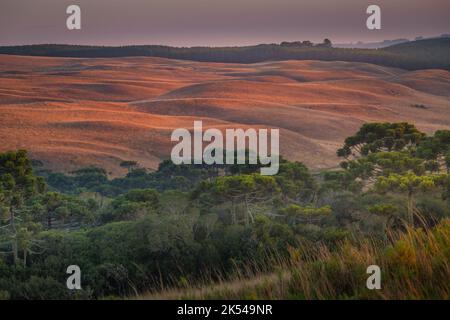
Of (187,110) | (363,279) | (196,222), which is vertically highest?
(363,279)

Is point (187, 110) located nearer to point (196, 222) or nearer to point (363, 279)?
point (196, 222)

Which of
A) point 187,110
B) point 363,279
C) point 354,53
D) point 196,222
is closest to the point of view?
point 363,279

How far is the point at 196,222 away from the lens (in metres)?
15.9

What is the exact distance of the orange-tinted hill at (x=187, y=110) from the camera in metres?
51.6

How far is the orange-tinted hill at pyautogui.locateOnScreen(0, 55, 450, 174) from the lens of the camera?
5159 cm

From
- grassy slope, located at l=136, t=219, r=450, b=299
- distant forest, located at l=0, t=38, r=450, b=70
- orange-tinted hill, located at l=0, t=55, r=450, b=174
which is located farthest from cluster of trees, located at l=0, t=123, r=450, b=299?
distant forest, located at l=0, t=38, r=450, b=70

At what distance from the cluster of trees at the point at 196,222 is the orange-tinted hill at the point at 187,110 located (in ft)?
76.0

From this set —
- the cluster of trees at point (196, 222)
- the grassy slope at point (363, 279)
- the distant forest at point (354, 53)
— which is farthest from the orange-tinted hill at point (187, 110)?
the grassy slope at point (363, 279)

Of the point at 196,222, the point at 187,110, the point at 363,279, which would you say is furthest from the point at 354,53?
the point at 363,279

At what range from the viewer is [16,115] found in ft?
208

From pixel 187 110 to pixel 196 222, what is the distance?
206 feet

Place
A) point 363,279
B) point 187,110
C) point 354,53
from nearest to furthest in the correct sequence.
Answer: point 363,279, point 187,110, point 354,53

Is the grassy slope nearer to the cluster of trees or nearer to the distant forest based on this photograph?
the cluster of trees

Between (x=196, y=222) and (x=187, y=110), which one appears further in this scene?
(x=187, y=110)
